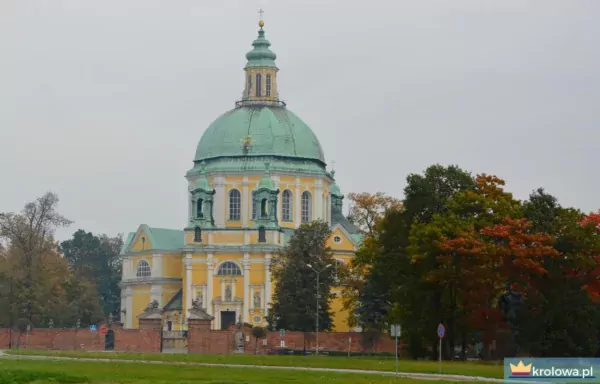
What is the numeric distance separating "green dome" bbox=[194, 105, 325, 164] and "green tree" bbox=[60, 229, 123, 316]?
42.2 metres

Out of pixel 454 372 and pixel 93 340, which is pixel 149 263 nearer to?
pixel 93 340

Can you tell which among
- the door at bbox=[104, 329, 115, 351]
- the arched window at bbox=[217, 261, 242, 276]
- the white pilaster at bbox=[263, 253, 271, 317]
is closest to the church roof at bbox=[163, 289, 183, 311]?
the arched window at bbox=[217, 261, 242, 276]

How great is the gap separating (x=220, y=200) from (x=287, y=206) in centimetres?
615

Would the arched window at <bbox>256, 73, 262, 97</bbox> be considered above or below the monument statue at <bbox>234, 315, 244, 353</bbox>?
above

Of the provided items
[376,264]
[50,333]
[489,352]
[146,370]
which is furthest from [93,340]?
[146,370]

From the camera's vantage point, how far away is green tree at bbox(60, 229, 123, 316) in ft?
545

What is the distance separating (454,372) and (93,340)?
43416mm

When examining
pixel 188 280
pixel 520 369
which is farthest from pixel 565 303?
pixel 188 280

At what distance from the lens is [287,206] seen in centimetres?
12688

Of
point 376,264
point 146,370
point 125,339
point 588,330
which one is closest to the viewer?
point 146,370

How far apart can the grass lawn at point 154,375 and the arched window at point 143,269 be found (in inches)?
2645

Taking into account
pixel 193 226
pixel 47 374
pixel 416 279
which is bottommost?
pixel 47 374

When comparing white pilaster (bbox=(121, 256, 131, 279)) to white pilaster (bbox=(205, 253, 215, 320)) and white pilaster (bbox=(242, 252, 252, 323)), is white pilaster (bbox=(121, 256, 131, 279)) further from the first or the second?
white pilaster (bbox=(242, 252, 252, 323))

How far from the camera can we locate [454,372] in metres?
58.0
